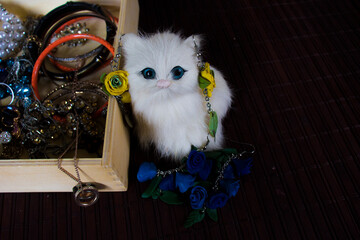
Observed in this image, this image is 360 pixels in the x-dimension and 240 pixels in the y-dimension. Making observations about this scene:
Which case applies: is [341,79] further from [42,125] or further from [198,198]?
[42,125]

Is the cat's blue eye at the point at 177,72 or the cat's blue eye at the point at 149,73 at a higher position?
the cat's blue eye at the point at 149,73

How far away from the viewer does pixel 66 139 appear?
0.81 meters

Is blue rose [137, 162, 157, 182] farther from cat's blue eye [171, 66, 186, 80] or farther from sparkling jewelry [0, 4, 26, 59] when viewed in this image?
sparkling jewelry [0, 4, 26, 59]

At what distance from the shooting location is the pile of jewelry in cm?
76

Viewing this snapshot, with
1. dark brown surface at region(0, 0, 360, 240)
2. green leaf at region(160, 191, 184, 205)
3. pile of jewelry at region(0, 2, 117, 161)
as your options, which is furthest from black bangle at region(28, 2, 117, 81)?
green leaf at region(160, 191, 184, 205)

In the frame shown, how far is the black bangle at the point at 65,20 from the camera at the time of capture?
0.86 meters

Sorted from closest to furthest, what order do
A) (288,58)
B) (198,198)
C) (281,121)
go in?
(198,198) < (281,121) < (288,58)

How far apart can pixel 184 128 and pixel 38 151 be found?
415mm

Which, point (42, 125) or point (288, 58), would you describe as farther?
point (288, 58)

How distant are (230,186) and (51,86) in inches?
25.6

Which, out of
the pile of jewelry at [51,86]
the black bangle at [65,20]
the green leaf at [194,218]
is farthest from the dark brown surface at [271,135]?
the black bangle at [65,20]

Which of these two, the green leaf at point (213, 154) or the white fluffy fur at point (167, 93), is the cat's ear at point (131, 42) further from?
the green leaf at point (213, 154)

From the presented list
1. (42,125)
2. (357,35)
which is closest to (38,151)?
(42,125)

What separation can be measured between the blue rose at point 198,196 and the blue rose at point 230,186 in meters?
0.06
